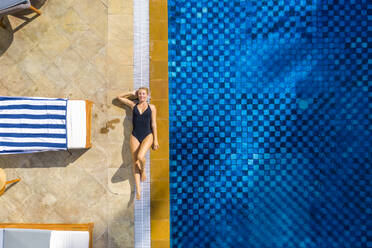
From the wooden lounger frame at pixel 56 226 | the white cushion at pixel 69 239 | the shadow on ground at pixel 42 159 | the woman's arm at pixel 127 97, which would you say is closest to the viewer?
the white cushion at pixel 69 239

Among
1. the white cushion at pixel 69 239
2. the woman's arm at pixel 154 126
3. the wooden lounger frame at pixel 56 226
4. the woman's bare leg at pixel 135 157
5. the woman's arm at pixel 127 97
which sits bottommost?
the white cushion at pixel 69 239

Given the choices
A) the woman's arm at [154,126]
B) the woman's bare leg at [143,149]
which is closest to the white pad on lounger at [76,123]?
the woman's bare leg at [143,149]

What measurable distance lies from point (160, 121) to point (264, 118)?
161 centimetres

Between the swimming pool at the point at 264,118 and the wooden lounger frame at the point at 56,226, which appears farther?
the swimming pool at the point at 264,118

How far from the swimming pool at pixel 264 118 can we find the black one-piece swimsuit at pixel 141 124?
41cm

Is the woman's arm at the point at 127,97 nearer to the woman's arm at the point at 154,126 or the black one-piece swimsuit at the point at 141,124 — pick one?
the black one-piece swimsuit at the point at 141,124

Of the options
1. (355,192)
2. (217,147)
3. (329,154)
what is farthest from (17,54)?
(355,192)

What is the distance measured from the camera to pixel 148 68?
3693 millimetres

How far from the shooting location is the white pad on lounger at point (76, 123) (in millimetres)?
3336

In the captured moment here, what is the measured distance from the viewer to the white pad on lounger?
3.34 meters

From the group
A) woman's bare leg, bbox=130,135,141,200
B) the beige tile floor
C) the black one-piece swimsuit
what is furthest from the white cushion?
the black one-piece swimsuit

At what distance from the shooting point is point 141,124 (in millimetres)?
3447

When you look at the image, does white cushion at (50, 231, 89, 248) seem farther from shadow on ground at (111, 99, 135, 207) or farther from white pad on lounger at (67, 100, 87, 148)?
white pad on lounger at (67, 100, 87, 148)

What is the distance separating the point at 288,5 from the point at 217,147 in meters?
2.46
